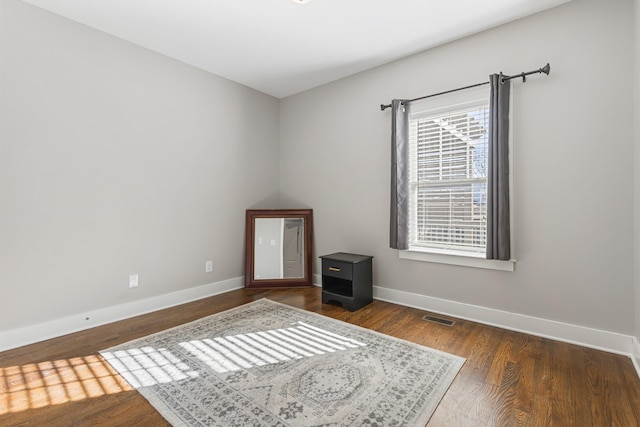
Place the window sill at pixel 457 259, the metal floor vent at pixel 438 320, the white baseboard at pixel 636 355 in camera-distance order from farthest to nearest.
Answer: the metal floor vent at pixel 438 320
the window sill at pixel 457 259
the white baseboard at pixel 636 355

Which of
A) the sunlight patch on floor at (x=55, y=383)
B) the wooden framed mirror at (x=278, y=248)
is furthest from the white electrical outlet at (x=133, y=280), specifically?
the wooden framed mirror at (x=278, y=248)

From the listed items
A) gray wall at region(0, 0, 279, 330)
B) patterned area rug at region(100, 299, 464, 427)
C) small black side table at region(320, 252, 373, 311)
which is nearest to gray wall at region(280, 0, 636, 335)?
small black side table at region(320, 252, 373, 311)

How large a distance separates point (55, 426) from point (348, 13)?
3304mm

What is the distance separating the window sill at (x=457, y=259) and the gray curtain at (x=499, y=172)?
0.46 feet

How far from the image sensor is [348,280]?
3213 mm

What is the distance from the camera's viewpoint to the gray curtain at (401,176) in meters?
3.18

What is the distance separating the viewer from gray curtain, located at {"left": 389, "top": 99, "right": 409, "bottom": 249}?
3.18 m

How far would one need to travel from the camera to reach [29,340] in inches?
94.3

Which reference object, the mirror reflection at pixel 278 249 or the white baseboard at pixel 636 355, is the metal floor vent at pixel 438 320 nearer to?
the white baseboard at pixel 636 355

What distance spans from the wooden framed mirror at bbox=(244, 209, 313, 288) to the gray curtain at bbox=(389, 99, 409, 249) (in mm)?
1321

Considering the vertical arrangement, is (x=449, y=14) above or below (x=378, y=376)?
above

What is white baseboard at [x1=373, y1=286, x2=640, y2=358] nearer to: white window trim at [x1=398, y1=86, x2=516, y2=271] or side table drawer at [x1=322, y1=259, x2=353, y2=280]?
white window trim at [x1=398, y1=86, x2=516, y2=271]

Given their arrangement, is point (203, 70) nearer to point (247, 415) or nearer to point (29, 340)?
point (29, 340)

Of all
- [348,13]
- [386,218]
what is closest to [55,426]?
[386,218]
